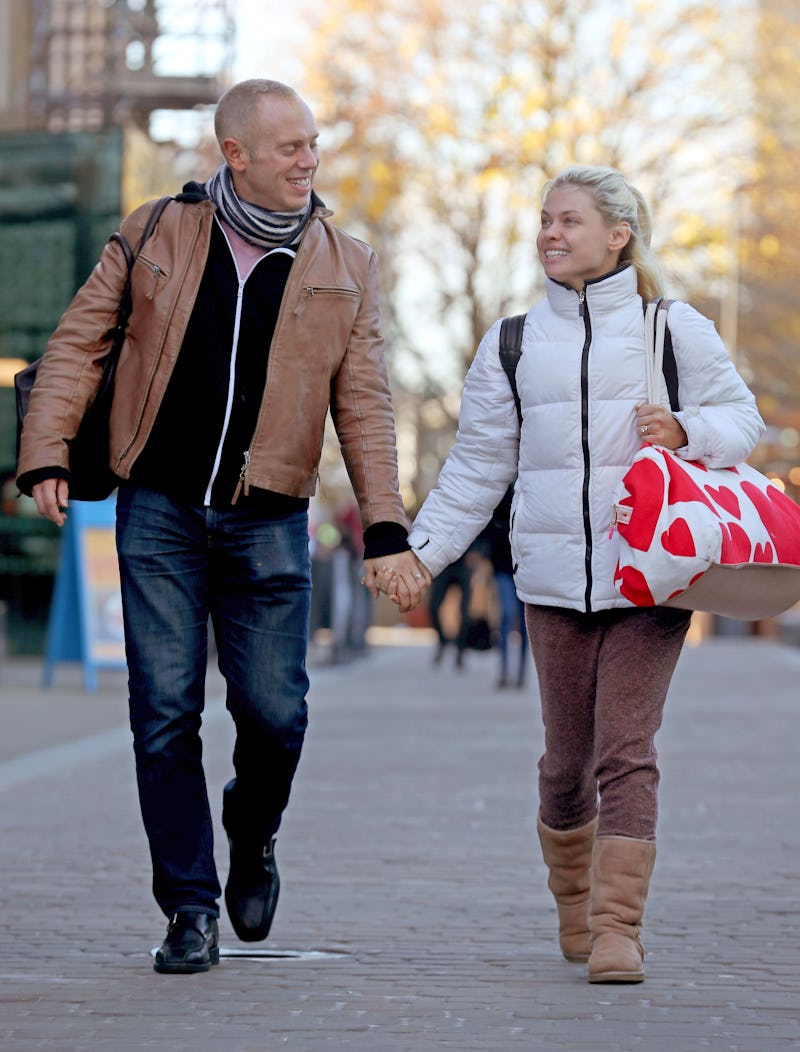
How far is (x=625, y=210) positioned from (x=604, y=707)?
1177 mm

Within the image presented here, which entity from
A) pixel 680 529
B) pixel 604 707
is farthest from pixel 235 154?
pixel 604 707

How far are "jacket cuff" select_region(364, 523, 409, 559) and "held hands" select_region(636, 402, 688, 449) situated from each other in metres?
0.64

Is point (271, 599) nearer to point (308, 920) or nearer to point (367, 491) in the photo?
point (367, 491)

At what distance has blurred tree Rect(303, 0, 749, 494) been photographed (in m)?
30.7

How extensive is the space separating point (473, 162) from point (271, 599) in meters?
26.3

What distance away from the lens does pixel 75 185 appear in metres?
19.3

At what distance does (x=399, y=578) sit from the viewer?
5.32 metres

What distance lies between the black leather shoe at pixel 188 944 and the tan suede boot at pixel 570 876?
32.4 inches

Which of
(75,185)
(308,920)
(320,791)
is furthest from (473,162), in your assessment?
(308,920)

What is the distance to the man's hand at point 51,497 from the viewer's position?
16.6ft

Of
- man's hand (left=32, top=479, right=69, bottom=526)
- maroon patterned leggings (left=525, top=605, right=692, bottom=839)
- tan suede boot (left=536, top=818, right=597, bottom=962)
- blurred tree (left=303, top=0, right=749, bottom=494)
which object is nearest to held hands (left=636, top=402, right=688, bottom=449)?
maroon patterned leggings (left=525, top=605, right=692, bottom=839)

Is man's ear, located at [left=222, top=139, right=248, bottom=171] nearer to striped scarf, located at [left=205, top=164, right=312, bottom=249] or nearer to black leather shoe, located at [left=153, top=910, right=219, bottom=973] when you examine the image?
striped scarf, located at [left=205, top=164, right=312, bottom=249]

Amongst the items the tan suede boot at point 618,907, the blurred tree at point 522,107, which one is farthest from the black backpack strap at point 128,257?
the blurred tree at point 522,107

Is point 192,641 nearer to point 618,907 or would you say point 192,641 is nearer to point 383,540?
point 383,540
